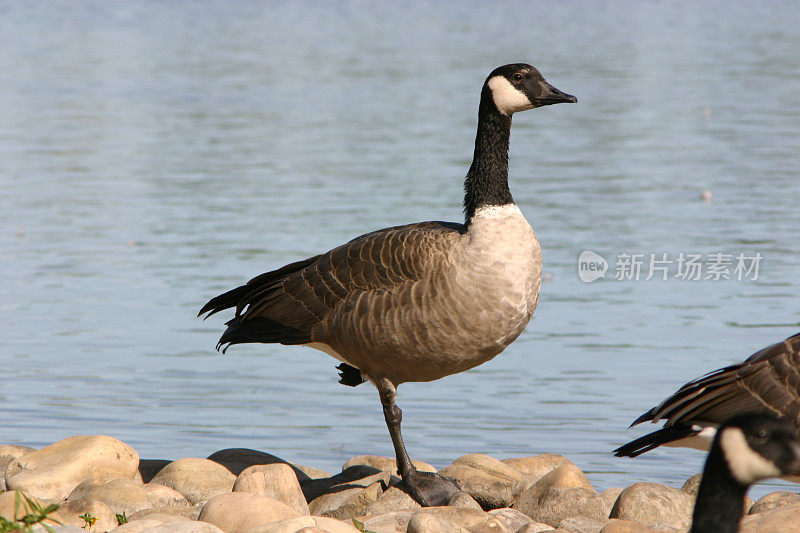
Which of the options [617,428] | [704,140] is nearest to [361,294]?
[617,428]

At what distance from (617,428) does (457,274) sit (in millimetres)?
3112

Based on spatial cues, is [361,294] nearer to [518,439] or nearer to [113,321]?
[518,439]

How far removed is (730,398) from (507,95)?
9.15 ft

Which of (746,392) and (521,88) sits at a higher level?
(521,88)

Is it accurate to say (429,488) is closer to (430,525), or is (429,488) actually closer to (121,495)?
(430,525)

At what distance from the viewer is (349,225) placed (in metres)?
17.6

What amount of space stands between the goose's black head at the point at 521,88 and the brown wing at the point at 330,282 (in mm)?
1019

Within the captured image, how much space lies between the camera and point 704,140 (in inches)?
1040

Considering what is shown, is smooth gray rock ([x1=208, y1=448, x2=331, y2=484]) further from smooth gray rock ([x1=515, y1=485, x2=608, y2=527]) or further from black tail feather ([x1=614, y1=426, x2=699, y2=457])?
black tail feather ([x1=614, y1=426, x2=699, y2=457])

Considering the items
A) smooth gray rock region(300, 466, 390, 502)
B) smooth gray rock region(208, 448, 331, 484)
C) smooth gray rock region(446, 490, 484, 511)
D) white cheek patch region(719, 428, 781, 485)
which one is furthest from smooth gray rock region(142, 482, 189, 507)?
white cheek patch region(719, 428, 781, 485)

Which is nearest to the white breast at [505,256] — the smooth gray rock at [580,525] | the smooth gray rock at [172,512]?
the smooth gray rock at [580,525]

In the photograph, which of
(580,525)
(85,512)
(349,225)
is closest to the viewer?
(85,512)

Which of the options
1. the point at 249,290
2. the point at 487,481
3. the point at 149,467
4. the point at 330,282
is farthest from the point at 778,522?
the point at 149,467

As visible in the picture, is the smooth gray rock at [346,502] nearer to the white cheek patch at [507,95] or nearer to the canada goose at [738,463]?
the white cheek patch at [507,95]
